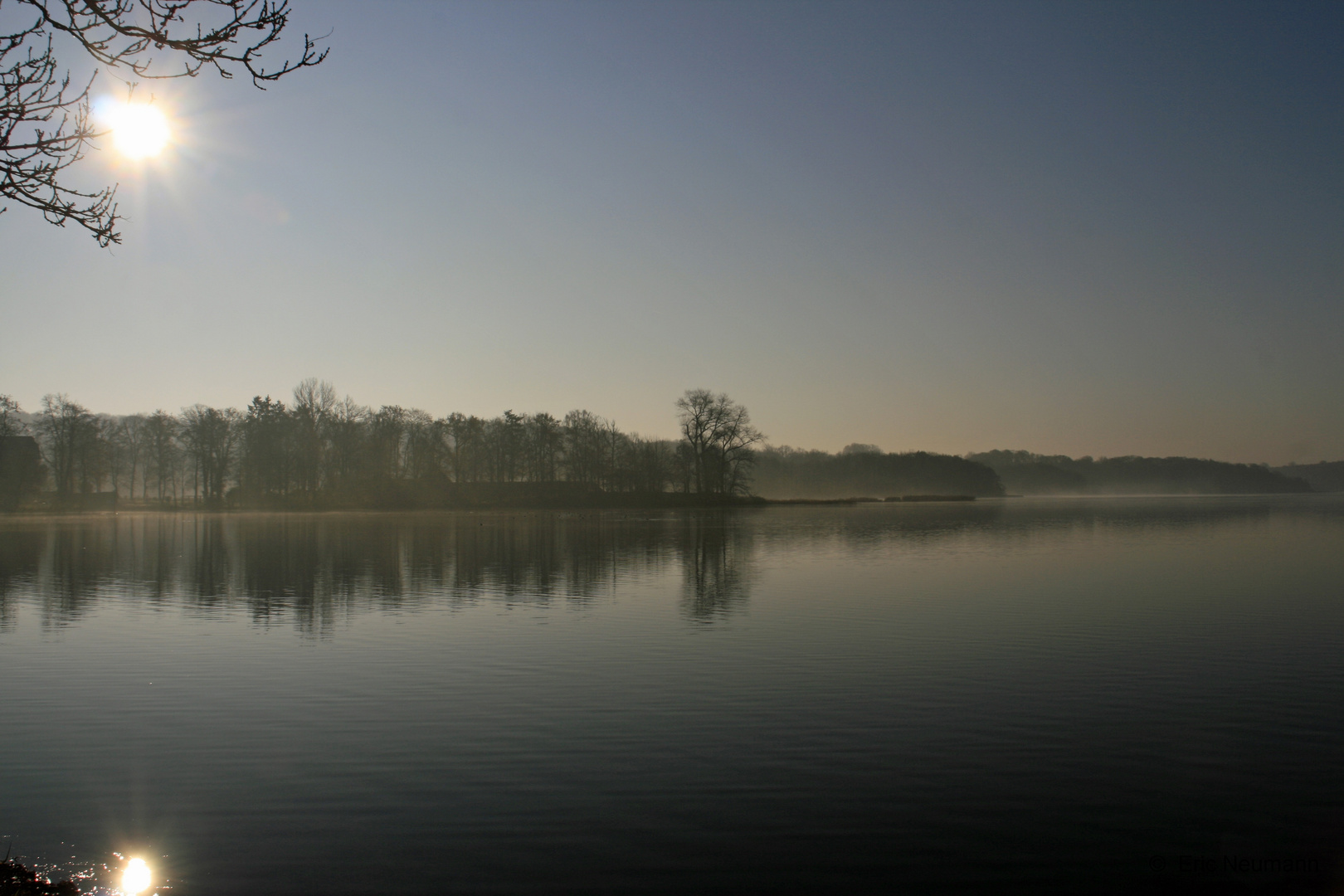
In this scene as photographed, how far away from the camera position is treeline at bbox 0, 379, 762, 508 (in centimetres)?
10600

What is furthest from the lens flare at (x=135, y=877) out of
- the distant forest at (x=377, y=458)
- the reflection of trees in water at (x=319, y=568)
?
the distant forest at (x=377, y=458)

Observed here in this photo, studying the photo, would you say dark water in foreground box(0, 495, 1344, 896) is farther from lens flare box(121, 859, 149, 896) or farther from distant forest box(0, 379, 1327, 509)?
distant forest box(0, 379, 1327, 509)

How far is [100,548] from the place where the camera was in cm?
4175

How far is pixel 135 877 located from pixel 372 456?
370 ft

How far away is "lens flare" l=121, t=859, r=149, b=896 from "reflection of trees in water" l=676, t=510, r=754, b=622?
1355cm

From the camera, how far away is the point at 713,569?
30.8m

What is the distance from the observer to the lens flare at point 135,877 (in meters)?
6.73

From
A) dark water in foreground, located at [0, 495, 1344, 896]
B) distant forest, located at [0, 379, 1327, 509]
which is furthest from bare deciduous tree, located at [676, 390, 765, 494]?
dark water in foreground, located at [0, 495, 1344, 896]

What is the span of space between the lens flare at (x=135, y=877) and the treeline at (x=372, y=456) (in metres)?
99.4

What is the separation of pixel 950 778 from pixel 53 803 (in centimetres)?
931

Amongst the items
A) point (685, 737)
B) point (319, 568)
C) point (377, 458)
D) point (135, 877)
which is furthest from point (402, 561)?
point (377, 458)

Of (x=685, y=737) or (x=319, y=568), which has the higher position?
(x=685, y=737)

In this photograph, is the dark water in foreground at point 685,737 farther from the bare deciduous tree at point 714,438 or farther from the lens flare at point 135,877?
the bare deciduous tree at point 714,438

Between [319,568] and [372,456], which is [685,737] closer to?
[319,568]
